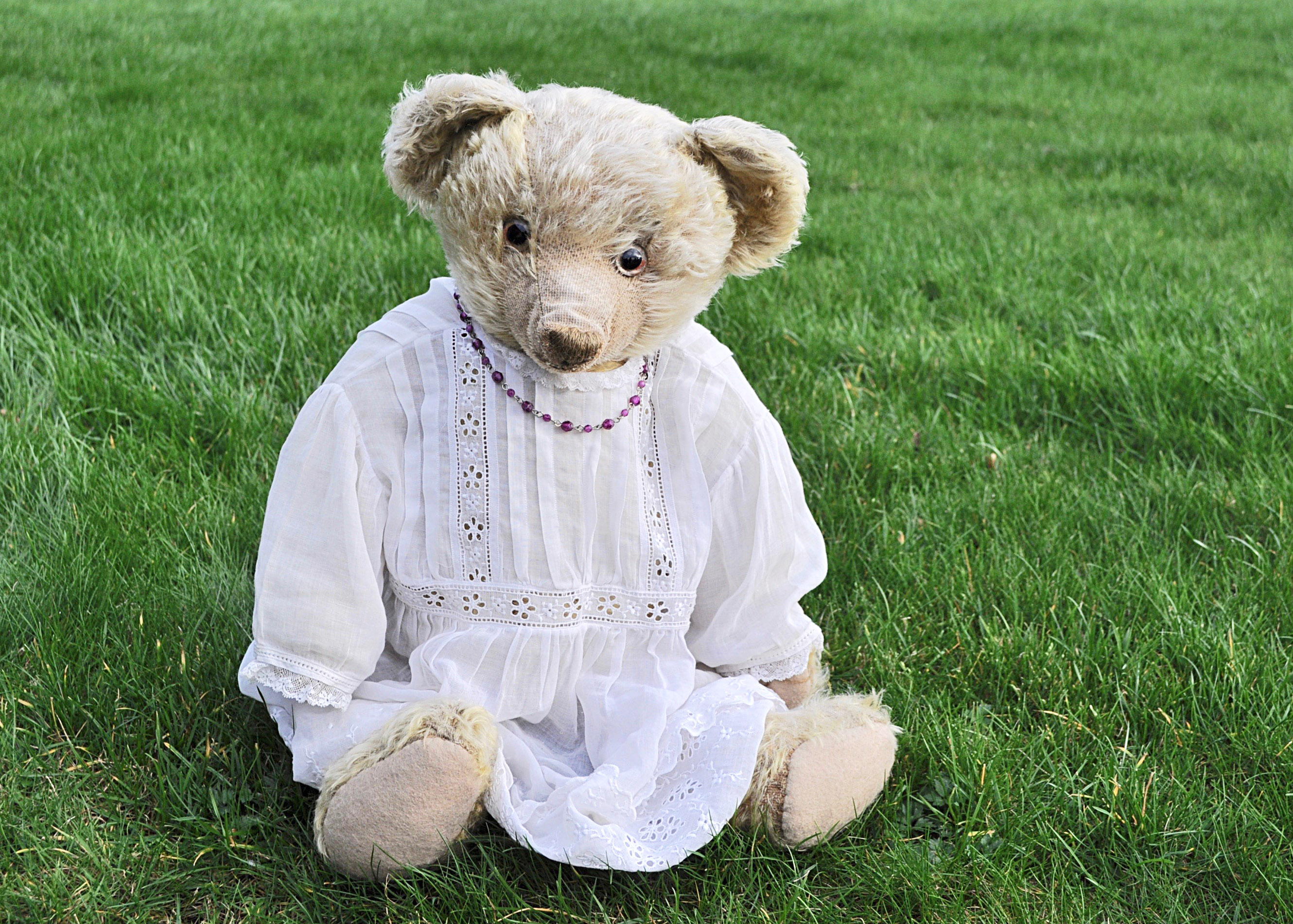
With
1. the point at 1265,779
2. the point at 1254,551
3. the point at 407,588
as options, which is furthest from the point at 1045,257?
the point at 407,588

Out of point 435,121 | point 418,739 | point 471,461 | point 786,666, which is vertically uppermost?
point 435,121

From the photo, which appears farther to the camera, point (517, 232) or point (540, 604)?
point (540, 604)

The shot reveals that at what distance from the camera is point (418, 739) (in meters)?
1.75

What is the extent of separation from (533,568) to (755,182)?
2.39 ft

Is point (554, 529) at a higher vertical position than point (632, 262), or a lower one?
lower

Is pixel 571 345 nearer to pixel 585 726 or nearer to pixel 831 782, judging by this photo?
pixel 585 726

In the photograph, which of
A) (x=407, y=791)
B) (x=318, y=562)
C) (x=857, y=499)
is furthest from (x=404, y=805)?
(x=857, y=499)

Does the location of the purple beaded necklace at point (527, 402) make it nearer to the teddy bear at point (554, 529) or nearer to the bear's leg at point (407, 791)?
the teddy bear at point (554, 529)

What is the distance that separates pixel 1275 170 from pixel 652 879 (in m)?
5.58

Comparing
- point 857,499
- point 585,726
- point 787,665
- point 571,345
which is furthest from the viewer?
point 857,499

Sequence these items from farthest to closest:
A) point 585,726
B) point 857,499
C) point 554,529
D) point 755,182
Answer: point 857,499 → point 585,726 → point 554,529 → point 755,182

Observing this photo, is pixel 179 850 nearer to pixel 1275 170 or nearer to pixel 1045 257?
pixel 1045 257

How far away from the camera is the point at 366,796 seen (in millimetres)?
1725

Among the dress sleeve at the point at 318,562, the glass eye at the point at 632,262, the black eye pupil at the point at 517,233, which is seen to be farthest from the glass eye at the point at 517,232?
the dress sleeve at the point at 318,562
